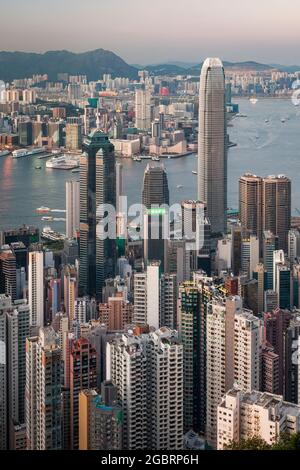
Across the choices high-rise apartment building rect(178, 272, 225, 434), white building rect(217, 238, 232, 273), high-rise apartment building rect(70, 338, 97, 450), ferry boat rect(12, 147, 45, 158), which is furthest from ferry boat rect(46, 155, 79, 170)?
high-rise apartment building rect(70, 338, 97, 450)

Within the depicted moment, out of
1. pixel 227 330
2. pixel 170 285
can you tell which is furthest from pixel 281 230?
pixel 227 330

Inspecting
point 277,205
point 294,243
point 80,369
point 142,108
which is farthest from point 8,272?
point 277,205

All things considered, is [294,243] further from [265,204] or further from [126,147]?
[126,147]

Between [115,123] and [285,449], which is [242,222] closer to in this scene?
[115,123]

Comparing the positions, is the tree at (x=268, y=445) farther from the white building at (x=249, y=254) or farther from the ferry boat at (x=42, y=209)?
the ferry boat at (x=42, y=209)

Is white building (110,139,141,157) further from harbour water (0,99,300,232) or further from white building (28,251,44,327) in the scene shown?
white building (28,251,44,327)
